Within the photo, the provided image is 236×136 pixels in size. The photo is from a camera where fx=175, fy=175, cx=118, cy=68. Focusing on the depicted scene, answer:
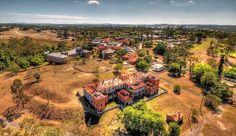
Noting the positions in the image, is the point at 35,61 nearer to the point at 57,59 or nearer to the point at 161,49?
the point at 57,59

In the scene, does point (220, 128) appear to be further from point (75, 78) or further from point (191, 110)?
point (75, 78)

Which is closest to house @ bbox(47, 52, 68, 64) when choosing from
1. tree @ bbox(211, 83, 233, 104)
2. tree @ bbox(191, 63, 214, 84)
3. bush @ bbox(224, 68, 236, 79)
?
tree @ bbox(191, 63, 214, 84)

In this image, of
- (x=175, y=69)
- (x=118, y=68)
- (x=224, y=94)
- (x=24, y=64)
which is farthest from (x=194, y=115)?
(x=24, y=64)

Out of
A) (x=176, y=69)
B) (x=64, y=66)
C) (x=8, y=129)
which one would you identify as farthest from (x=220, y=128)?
(x=64, y=66)

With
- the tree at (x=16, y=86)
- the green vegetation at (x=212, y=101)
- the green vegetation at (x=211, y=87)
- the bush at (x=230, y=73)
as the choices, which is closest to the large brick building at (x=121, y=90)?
the green vegetation at (x=212, y=101)

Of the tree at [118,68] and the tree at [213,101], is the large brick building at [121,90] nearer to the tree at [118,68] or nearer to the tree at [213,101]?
the tree at [118,68]

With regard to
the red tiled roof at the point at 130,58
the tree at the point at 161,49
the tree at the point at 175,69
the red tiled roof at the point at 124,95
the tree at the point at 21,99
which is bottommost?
the tree at the point at 21,99

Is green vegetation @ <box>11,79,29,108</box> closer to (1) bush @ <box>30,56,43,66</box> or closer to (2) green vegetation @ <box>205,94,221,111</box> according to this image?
(1) bush @ <box>30,56,43,66</box>
